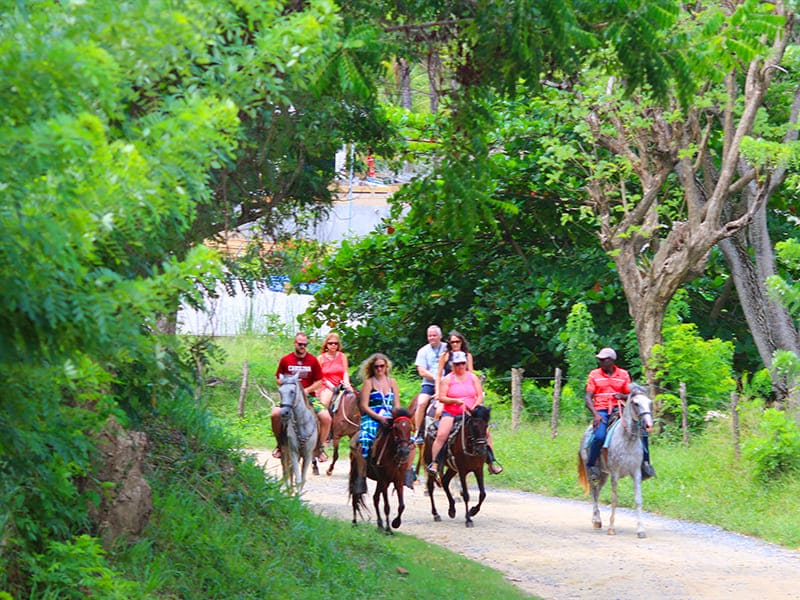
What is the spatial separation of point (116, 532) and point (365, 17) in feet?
14.4

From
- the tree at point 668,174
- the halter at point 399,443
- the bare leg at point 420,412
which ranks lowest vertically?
the halter at point 399,443

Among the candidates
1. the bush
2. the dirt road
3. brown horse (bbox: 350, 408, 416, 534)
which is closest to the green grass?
the dirt road

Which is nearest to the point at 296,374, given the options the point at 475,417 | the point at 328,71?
the point at 475,417

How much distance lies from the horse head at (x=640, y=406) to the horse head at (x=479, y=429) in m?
1.87

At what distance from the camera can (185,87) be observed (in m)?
5.54

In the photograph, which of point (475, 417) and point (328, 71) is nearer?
point (328, 71)

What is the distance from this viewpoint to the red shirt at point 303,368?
17.4m

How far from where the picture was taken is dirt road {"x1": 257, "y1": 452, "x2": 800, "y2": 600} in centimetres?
1251

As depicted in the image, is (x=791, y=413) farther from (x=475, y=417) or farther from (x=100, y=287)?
(x=100, y=287)

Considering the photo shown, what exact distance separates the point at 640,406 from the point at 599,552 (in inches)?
79.0

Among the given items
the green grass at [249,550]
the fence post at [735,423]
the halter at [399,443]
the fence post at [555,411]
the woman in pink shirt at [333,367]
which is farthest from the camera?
the fence post at [555,411]

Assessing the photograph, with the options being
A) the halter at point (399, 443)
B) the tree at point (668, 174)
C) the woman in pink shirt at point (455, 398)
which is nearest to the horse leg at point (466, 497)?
the woman in pink shirt at point (455, 398)

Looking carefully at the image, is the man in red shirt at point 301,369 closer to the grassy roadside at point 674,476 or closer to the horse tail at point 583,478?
the grassy roadside at point 674,476

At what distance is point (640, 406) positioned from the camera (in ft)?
51.2
